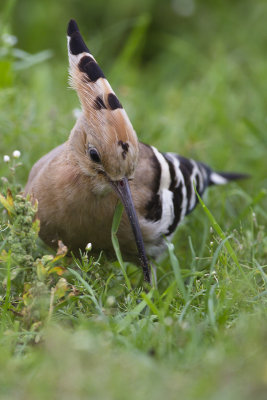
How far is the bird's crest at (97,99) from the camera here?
214 centimetres

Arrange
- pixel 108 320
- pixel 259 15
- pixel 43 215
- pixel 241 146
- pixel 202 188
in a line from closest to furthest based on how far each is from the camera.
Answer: pixel 108 320, pixel 43 215, pixel 202 188, pixel 241 146, pixel 259 15

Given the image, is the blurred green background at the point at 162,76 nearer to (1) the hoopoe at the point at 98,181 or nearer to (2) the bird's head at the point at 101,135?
(1) the hoopoe at the point at 98,181

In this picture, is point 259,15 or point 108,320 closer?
point 108,320

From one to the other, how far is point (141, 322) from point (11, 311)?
430 mm

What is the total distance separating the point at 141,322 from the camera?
1860mm

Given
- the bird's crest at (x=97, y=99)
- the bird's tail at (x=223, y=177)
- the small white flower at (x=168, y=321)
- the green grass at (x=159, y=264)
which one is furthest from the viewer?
the bird's tail at (x=223, y=177)

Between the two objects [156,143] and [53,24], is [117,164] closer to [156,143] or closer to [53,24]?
[156,143]

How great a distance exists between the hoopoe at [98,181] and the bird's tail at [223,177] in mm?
729

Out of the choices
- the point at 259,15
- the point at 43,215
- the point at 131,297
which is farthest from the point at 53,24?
the point at 131,297

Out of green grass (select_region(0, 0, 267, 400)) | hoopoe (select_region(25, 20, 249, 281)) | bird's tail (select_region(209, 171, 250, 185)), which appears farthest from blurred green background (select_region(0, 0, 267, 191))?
hoopoe (select_region(25, 20, 249, 281))

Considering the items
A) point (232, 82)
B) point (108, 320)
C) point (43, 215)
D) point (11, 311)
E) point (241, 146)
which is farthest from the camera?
point (232, 82)

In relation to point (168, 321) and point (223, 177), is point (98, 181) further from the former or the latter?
point (223, 177)

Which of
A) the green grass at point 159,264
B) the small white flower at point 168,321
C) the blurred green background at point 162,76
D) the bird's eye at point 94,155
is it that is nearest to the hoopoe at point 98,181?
the bird's eye at point 94,155

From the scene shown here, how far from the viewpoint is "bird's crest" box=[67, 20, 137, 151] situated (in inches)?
84.4
